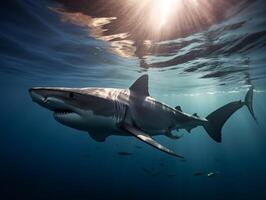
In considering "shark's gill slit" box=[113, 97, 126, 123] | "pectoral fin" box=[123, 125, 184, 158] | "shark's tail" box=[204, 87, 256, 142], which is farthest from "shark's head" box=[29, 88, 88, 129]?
"shark's tail" box=[204, 87, 256, 142]

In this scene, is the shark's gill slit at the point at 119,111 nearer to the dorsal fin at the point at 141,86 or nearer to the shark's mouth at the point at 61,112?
the shark's mouth at the point at 61,112

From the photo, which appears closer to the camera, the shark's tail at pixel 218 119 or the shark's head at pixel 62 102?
the shark's head at pixel 62 102

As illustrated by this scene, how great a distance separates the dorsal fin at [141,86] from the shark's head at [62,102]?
229 centimetres

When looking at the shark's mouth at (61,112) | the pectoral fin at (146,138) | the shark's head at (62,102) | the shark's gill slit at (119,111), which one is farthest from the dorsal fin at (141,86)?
the shark's mouth at (61,112)

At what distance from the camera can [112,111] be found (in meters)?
5.11

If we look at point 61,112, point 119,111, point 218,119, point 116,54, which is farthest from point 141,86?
point 116,54

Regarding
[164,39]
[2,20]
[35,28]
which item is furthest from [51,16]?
[164,39]

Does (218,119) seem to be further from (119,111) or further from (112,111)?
(112,111)

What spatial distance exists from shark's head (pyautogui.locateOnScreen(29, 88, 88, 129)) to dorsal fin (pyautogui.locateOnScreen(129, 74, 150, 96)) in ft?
7.53

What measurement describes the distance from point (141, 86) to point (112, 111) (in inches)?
72.8

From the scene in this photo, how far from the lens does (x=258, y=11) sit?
10031 mm

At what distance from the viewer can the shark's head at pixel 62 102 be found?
13.2 feet

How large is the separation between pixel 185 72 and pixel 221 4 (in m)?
12.4

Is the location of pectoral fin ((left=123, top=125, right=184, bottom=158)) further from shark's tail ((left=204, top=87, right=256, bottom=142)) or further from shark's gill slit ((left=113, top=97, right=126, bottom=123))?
shark's tail ((left=204, top=87, right=256, bottom=142))
